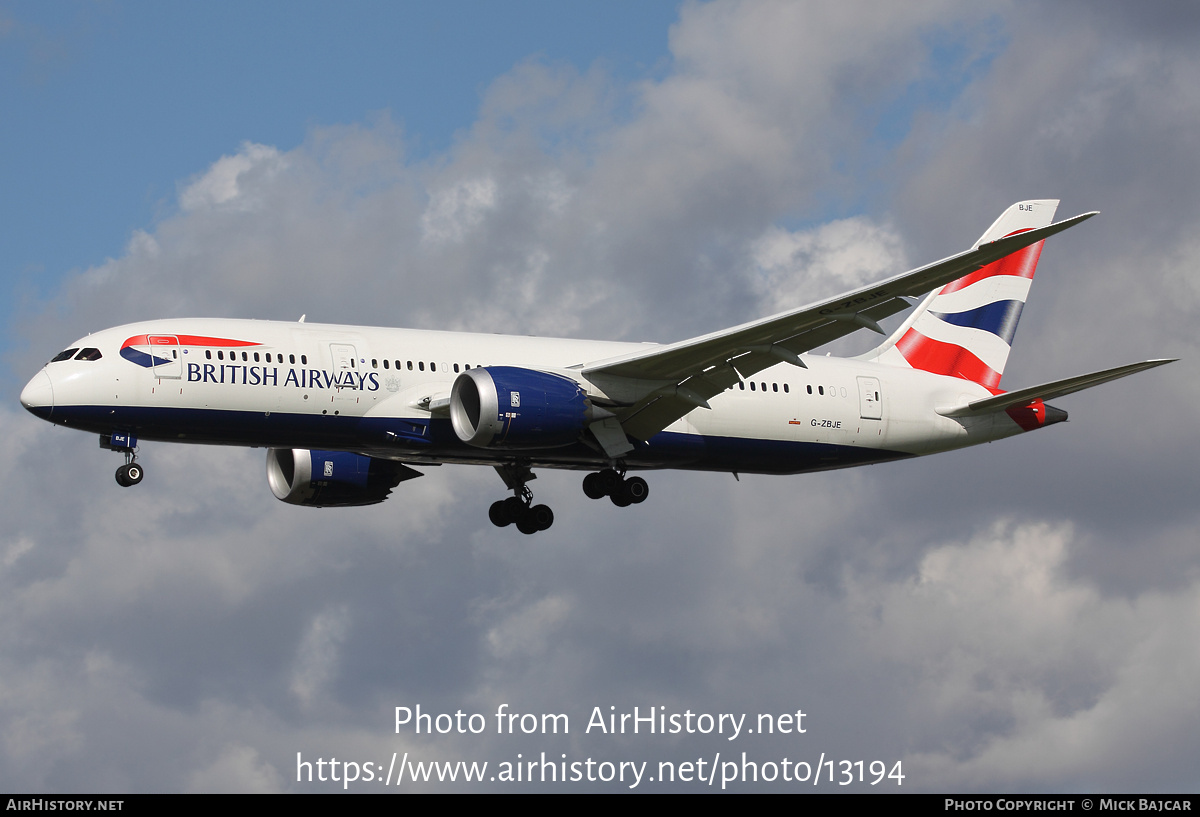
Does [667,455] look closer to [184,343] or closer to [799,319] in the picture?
[799,319]

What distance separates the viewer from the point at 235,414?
36.6m

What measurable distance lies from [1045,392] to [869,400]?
533 cm

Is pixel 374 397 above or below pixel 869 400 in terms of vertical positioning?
below

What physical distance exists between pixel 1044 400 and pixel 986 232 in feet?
27.4

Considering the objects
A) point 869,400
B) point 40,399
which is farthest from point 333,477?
point 869,400

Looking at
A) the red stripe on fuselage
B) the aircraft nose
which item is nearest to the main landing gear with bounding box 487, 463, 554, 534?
the red stripe on fuselage

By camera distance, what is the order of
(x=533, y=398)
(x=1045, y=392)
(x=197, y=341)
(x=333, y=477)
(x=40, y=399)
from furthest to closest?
(x=333, y=477)
(x=1045, y=392)
(x=533, y=398)
(x=197, y=341)
(x=40, y=399)

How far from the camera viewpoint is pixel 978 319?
49.0m

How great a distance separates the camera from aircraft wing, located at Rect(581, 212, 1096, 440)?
109 feet

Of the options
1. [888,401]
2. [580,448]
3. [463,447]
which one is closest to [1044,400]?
[888,401]

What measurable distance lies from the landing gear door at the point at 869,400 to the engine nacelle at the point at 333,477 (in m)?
14.2

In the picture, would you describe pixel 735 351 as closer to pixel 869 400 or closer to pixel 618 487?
pixel 618 487

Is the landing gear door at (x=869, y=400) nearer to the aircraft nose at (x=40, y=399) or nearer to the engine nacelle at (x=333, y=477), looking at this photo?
the engine nacelle at (x=333, y=477)

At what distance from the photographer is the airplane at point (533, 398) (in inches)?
1423
